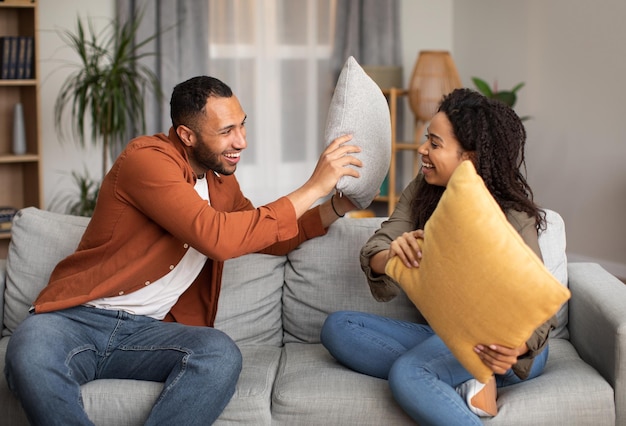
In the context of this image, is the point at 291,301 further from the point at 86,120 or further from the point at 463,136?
the point at 86,120

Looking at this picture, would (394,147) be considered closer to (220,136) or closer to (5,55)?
(5,55)

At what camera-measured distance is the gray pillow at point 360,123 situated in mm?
2217

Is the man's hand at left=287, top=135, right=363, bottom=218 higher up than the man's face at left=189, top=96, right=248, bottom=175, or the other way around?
the man's face at left=189, top=96, right=248, bottom=175

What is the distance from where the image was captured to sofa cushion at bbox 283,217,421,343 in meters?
2.42

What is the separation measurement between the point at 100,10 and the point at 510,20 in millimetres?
2499

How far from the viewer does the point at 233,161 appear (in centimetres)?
223

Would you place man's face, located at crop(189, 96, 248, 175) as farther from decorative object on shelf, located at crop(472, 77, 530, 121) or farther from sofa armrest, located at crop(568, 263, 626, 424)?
decorative object on shelf, located at crop(472, 77, 530, 121)

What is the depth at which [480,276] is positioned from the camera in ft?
5.70

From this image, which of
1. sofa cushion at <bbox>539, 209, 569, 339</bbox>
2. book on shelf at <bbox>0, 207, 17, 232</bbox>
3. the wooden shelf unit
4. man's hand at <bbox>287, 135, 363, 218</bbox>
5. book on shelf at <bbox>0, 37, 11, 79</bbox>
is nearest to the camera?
man's hand at <bbox>287, 135, 363, 218</bbox>

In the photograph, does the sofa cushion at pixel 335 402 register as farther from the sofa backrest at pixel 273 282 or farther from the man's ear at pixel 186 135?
the man's ear at pixel 186 135

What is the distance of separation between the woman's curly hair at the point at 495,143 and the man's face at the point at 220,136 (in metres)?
0.55

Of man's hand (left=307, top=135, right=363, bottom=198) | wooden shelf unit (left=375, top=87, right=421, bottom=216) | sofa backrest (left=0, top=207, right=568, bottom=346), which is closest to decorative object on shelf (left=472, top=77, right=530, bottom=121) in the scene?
wooden shelf unit (left=375, top=87, right=421, bottom=216)

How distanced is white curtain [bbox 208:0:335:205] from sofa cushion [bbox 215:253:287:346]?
121 inches

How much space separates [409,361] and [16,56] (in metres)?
3.03
